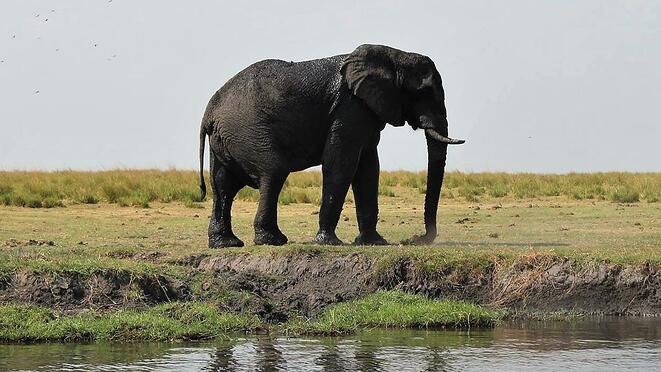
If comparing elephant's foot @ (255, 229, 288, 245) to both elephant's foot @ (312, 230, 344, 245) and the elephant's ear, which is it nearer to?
elephant's foot @ (312, 230, 344, 245)

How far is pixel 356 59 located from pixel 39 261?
5201 millimetres

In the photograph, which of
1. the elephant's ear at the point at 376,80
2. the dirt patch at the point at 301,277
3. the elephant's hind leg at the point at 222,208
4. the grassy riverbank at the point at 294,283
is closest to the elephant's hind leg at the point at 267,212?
the elephant's hind leg at the point at 222,208

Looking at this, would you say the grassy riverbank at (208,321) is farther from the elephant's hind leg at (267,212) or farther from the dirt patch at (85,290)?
the elephant's hind leg at (267,212)

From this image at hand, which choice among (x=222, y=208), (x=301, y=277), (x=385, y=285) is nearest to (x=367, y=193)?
(x=222, y=208)

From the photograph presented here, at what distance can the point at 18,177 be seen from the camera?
1336 inches

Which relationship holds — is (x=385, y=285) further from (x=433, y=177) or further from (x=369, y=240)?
(x=433, y=177)

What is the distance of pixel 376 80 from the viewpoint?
17000mm

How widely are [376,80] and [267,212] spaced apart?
7.12 feet

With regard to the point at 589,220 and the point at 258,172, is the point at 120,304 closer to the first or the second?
the point at 258,172

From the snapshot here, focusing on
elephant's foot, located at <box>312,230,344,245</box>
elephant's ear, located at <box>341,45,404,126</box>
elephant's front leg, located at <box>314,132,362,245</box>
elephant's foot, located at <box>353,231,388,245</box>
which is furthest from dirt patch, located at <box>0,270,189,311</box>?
elephant's ear, located at <box>341,45,404,126</box>

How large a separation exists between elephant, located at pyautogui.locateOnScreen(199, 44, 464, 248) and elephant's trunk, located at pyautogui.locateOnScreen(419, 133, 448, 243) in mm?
13

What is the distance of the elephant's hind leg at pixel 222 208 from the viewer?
55.9ft

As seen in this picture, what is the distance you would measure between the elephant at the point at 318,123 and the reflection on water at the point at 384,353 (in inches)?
167

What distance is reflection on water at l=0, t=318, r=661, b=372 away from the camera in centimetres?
1093
